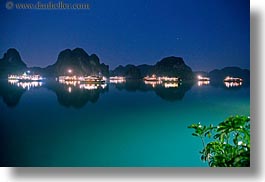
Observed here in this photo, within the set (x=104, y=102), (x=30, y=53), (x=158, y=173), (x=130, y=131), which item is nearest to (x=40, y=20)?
(x=30, y=53)

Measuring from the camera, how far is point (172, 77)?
2.96 m

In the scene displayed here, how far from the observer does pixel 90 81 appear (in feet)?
9.73

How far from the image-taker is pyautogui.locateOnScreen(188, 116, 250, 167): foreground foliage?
2865 mm

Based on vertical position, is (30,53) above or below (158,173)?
above

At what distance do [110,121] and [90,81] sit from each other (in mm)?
269

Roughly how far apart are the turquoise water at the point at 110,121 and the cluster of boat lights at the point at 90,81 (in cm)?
3

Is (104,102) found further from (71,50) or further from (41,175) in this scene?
(41,175)

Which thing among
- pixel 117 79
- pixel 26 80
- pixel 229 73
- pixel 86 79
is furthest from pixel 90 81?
pixel 229 73

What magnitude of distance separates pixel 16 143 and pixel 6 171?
17 centimetres

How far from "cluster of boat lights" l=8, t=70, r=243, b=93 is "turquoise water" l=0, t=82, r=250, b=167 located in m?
0.03

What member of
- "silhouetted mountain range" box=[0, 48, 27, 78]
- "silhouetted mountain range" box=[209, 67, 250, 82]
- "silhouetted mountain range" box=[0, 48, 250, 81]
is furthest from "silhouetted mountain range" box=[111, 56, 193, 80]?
"silhouetted mountain range" box=[0, 48, 27, 78]

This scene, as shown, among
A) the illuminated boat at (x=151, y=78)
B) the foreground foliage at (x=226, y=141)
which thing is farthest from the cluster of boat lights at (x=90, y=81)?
the foreground foliage at (x=226, y=141)

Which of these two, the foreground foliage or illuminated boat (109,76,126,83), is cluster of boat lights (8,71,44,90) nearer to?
illuminated boat (109,76,126,83)

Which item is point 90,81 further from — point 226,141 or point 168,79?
point 226,141
